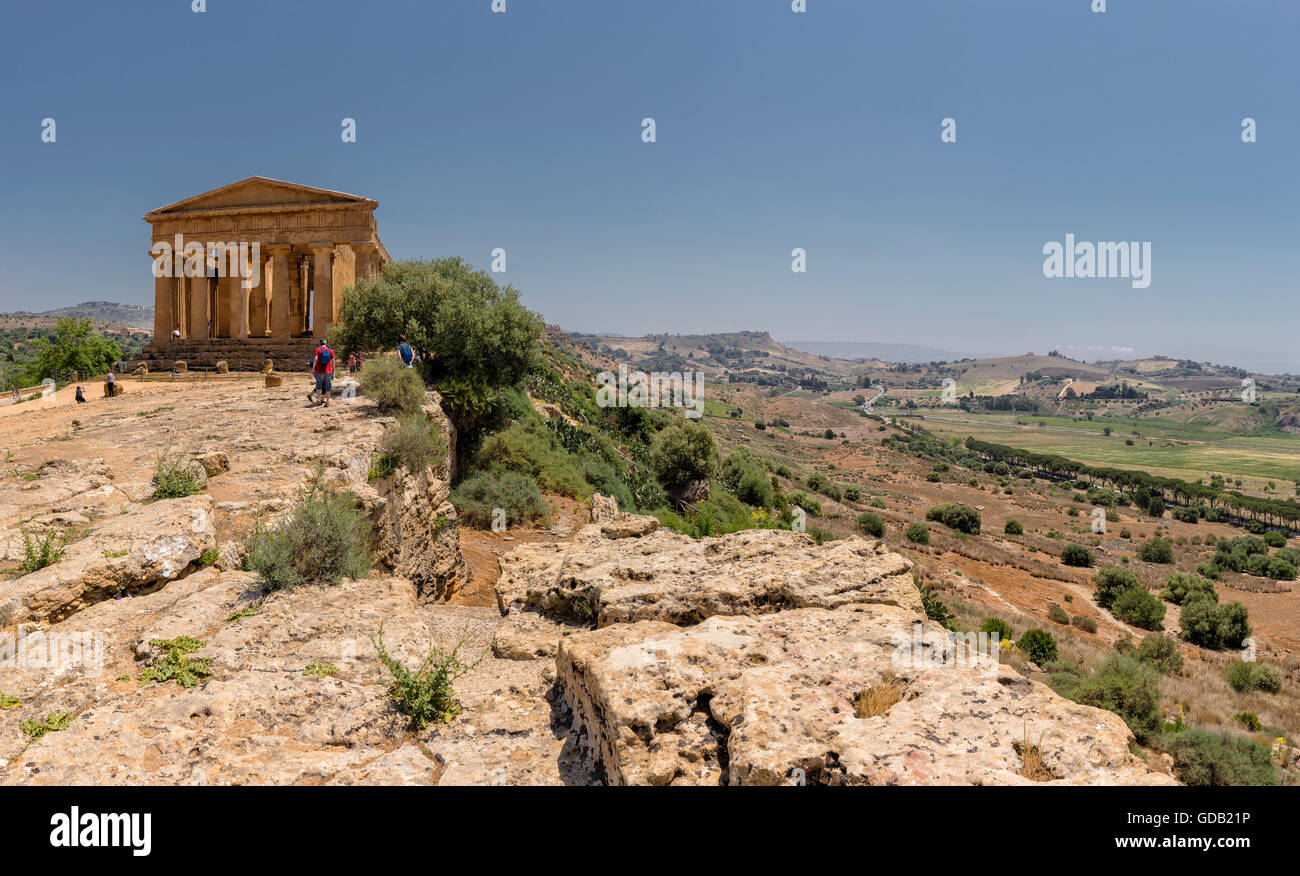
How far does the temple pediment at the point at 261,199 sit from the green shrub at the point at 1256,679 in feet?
130

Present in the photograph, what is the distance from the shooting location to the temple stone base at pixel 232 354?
26562mm

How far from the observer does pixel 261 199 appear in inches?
1121

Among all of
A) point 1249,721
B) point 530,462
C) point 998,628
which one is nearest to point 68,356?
point 530,462

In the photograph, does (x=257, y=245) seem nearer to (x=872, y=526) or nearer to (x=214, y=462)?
(x=214, y=462)

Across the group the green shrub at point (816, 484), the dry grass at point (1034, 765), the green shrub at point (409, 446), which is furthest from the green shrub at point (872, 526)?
the dry grass at point (1034, 765)

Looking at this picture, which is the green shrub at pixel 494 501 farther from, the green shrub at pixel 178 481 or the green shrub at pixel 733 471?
the green shrub at pixel 733 471

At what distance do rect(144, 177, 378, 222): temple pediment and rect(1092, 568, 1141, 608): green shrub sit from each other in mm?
43105

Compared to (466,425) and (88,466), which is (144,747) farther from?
(466,425)

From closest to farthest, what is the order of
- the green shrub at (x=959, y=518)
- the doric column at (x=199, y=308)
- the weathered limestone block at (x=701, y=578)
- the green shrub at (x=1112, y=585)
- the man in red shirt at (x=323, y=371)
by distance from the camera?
the weathered limestone block at (x=701, y=578), the man in red shirt at (x=323, y=371), the doric column at (x=199, y=308), the green shrub at (x=1112, y=585), the green shrub at (x=959, y=518)

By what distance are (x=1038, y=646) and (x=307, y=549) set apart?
77.4 ft

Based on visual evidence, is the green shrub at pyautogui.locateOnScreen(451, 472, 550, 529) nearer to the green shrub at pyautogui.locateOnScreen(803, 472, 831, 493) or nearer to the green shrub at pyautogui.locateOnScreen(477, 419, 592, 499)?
the green shrub at pyautogui.locateOnScreen(477, 419, 592, 499)

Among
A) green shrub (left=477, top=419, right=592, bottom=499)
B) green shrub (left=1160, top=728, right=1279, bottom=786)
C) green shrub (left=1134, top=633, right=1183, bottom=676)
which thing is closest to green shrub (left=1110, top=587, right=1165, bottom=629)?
green shrub (left=1134, top=633, right=1183, bottom=676)

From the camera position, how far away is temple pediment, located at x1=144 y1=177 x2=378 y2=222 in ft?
91.7

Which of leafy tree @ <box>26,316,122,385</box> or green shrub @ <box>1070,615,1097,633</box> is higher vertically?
leafy tree @ <box>26,316,122,385</box>
